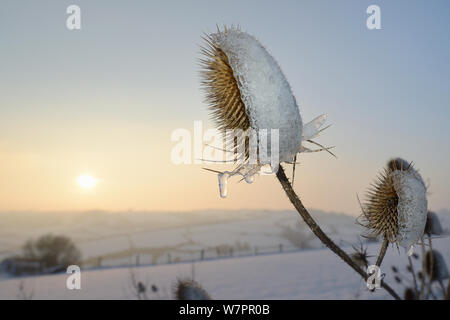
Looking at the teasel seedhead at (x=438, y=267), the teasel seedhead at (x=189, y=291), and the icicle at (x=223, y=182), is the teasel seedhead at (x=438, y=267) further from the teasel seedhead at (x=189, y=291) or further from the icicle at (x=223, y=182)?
the icicle at (x=223, y=182)

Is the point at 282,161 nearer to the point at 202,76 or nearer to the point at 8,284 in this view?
the point at 202,76

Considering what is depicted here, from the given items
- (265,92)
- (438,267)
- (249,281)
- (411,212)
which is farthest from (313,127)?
(249,281)

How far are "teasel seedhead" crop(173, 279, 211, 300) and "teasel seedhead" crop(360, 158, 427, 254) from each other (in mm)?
3143

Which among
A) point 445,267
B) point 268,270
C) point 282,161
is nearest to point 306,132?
point 282,161

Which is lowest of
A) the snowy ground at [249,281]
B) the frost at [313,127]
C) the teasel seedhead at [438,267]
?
the snowy ground at [249,281]

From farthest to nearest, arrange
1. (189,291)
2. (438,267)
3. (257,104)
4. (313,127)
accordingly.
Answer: (438,267) < (189,291) < (313,127) < (257,104)

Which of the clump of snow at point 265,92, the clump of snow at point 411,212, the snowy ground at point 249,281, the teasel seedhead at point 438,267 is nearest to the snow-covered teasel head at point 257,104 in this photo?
the clump of snow at point 265,92

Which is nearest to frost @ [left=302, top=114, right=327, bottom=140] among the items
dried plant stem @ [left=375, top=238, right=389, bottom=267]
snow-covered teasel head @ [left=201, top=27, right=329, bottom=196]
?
snow-covered teasel head @ [left=201, top=27, right=329, bottom=196]

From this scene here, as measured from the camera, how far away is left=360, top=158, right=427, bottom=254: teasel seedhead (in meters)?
2.59

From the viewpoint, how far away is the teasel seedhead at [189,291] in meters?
5.40

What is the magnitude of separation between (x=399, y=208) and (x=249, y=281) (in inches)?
978

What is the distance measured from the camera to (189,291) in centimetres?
546

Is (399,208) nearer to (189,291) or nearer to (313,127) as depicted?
(313,127)
